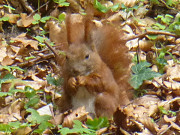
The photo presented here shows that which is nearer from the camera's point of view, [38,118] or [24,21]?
[38,118]

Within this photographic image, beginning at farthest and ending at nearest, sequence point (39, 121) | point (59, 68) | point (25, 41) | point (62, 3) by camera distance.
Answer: point (62, 3)
point (25, 41)
point (59, 68)
point (39, 121)

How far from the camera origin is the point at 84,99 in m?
3.69

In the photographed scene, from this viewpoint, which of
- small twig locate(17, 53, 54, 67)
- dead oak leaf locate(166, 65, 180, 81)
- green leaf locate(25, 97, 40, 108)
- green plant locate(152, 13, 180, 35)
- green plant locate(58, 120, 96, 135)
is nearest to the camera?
green plant locate(58, 120, 96, 135)

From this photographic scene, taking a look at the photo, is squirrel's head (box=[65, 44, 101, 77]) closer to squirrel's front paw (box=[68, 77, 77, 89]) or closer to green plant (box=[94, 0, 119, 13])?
squirrel's front paw (box=[68, 77, 77, 89])

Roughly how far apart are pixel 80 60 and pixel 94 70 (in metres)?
0.16

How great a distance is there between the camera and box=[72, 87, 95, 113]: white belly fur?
3.67m

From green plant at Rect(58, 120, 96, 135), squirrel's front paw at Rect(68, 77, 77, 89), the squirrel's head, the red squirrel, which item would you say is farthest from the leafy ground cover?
the squirrel's head

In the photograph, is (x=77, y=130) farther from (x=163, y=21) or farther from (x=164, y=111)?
(x=163, y=21)

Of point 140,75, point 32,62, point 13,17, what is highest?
point 13,17

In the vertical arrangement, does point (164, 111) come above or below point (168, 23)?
below

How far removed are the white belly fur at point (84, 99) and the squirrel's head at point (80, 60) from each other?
0.62 feet

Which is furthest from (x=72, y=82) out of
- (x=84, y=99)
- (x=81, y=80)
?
(x=84, y=99)

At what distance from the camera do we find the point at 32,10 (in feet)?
18.4

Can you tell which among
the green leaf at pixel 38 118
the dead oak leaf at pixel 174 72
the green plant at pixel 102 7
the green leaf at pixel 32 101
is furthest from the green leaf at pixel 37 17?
the green leaf at pixel 38 118
